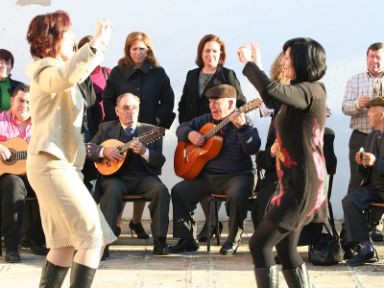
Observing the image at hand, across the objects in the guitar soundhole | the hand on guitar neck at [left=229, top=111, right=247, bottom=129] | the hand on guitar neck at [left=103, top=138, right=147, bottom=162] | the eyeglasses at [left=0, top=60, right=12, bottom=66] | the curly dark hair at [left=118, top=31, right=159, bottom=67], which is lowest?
the guitar soundhole

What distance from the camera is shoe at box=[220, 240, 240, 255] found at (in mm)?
7250

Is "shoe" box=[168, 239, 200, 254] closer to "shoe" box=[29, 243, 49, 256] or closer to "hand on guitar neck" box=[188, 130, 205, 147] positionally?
"hand on guitar neck" box=[188, 130, 205, 147]

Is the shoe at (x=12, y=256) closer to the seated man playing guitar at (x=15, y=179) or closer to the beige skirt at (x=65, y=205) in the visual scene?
the seated man playing guitar at (x=15, y=179)

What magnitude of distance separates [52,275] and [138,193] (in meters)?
2.99

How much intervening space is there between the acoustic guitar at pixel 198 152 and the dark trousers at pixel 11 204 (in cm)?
138

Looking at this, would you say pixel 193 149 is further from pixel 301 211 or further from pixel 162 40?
pixel 301 211

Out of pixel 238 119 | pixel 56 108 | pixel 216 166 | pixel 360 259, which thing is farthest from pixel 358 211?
pixel 56 108

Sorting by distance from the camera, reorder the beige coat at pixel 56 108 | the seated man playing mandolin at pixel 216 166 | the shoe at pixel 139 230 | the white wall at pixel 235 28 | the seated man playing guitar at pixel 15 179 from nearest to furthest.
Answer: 1. the beige coat at pixel 56 108
2. the seated man playing guitar at pixel 15 179
3. the seated man playing mandolin at pixel 216 166
4. the shoe at pixel 139 230
5. the white wall at pixel 235 28

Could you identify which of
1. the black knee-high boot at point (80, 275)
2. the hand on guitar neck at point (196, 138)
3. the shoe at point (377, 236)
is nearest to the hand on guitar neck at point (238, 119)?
the hand on guitar neck at point (196, 138)

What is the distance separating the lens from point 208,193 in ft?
24.9

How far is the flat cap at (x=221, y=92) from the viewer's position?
7.41 m

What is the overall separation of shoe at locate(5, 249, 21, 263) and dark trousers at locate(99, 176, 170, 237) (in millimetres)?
777

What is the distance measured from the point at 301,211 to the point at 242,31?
4.91 meters

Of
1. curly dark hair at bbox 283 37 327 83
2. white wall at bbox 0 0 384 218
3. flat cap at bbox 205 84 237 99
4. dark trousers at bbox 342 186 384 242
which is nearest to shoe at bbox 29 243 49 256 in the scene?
flat cap at bbox 205 84 237 99
